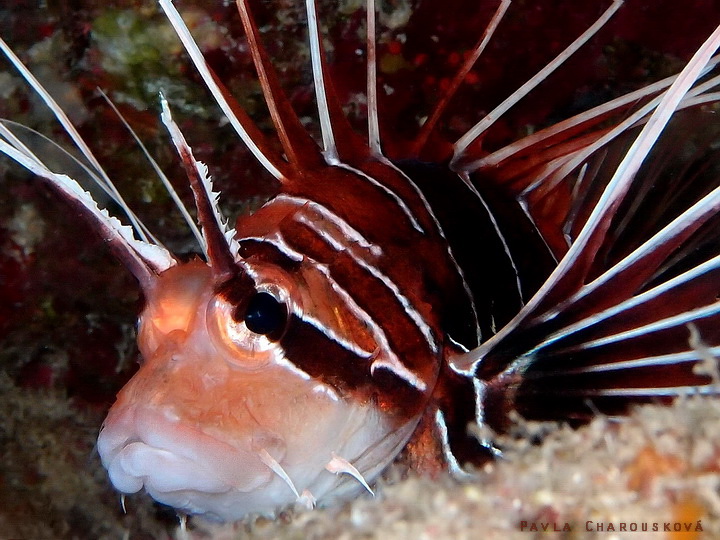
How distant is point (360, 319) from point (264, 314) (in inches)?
12.1

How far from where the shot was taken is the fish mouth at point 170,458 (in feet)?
5.37

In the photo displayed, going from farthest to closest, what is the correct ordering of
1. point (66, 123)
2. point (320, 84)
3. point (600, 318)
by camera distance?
point (320, 84)
point (66, 123)
point (600, 318)

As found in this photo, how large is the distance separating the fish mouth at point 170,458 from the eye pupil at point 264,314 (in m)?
0.30

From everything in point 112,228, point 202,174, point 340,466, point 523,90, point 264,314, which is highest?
point 202,174

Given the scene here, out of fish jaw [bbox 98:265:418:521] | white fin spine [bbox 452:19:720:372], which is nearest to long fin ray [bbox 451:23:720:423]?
white fin spine [bbox 452:19:720:372]

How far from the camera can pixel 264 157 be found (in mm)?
2174

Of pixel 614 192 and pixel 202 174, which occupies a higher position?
pixel 202 174

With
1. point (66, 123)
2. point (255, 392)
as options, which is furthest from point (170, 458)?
point (66, 123)

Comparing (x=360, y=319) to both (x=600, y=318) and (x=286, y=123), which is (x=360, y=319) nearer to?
(x=600, y=318)

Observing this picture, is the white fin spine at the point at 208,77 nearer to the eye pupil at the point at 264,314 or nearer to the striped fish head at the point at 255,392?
the striped fish head at the point at 255,392

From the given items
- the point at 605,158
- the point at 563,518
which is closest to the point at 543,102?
the point at 605,158

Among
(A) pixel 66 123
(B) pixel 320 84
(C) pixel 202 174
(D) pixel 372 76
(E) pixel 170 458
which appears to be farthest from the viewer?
(D) pixel 372 76

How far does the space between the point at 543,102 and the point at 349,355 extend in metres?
2.16

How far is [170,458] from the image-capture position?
1.64 meters
